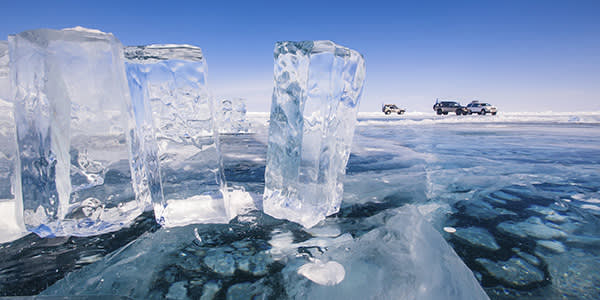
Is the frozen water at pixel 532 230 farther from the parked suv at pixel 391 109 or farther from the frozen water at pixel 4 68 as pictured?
the parked suv at pixel 391 109

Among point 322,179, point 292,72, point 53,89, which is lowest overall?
point 322,179

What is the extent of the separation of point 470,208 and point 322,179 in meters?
1.06

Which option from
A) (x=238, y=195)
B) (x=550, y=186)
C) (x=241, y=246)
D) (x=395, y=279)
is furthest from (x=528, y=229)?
(x=238, y=195)

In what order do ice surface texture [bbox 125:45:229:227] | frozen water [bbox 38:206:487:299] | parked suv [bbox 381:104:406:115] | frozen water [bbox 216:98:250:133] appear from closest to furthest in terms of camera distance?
1. frozen water [bbox 38:206:487:299]
2. ice surface texture [bbox 125:45:229:227]
3. frozen water [bbox 216:98:250:133]
4. parked suv [bbox 381:104:406:115]

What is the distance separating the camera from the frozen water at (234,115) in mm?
9445

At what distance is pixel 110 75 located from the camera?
1257 mm

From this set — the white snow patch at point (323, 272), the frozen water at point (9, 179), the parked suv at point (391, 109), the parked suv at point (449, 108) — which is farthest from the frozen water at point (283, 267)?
the parked suv at point (391, 109)

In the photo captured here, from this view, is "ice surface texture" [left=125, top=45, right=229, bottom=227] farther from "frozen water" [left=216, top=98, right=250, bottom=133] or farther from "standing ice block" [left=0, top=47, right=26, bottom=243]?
"frozen water" [left=216, top=98, right=250, bottom=133]

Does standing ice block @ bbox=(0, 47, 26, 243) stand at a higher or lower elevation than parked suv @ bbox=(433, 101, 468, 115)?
lower

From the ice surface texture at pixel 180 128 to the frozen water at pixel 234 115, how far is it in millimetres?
8214

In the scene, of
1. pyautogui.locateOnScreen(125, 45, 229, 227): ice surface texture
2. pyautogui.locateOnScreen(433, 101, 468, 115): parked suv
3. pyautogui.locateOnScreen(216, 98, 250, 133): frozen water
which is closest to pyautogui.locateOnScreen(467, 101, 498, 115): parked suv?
pyautogui.locateOnScreen(433, 101, 468, 115): parked suv

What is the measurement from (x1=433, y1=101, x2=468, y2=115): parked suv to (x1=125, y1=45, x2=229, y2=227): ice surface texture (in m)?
32.5

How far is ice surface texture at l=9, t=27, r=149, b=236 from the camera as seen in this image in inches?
45.1

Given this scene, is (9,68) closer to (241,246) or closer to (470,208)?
(241,246)
